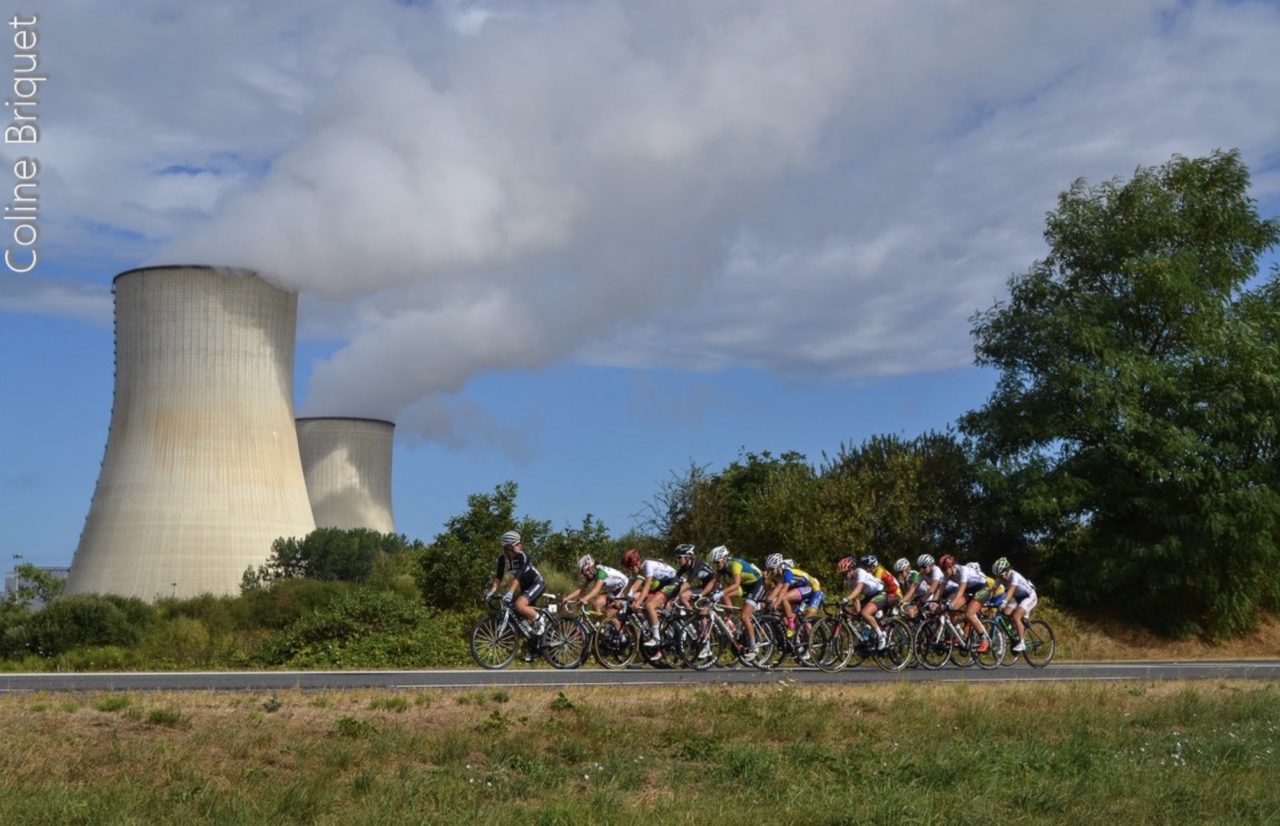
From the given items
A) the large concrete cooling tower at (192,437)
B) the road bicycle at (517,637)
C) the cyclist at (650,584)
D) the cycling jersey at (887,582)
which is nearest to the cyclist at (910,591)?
the cycling jersey at (887,582)

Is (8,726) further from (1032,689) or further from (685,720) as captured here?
(1032,689)

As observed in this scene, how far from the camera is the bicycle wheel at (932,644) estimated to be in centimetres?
1791

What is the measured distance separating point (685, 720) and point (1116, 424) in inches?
775

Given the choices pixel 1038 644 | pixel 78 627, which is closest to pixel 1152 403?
pixel 1038 644

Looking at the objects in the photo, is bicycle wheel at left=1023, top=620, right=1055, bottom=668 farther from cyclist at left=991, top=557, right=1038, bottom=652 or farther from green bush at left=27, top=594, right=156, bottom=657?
green bush at left=27, top=594, right=156, bottom=657

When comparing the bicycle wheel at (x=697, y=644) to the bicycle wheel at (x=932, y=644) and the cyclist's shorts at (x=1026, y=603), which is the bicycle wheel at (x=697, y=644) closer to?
the bicycle wheel at (x=932, y=644)

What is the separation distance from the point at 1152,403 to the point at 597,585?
16615mm

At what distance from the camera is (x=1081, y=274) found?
101ft

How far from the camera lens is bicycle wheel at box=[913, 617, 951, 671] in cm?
1791

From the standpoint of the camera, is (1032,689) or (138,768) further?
(1032,689)

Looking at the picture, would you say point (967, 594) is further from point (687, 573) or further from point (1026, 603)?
point (687, 573)

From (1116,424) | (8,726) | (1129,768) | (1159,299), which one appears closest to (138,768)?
(8,726)

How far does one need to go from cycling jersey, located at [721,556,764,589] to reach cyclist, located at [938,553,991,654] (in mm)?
2745

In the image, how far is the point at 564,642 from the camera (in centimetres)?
1623
